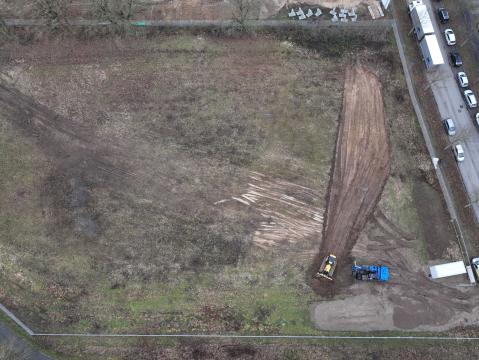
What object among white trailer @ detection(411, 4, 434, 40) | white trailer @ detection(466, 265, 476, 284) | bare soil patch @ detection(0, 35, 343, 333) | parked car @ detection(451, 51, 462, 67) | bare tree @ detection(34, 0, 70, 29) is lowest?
white trailer @ detection(466, 265, 476, 284)

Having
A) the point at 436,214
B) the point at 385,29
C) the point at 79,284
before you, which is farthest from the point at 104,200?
the point at 385,29

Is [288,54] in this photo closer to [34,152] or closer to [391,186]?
[391,186]

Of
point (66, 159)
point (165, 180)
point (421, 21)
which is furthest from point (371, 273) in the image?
point (66, 159)

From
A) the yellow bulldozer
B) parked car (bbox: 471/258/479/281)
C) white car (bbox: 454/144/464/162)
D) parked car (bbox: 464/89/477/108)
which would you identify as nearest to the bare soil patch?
the yellow bulldozer

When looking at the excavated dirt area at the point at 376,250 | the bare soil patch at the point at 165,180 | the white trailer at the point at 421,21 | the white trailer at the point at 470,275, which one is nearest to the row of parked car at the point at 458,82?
the white trailer at the point at 421,21

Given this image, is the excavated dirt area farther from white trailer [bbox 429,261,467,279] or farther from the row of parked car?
the row of parked car
